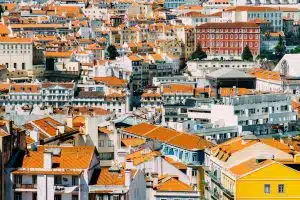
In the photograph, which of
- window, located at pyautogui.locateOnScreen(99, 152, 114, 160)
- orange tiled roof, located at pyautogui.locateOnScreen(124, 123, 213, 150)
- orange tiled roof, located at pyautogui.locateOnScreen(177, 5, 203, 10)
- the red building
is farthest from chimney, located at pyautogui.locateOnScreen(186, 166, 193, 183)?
orange tiled roof, located at pyautogui.locateOnScreen(177, 5, 203, 10)

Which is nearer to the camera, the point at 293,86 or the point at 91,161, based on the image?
the point at 91,161

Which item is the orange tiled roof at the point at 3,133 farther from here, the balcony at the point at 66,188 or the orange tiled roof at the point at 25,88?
the orange tiled roof at the point at 25,88

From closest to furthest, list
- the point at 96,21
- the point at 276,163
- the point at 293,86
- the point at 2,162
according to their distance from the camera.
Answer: the point at 2,162
the point at 276,163
the point at 293,86
the point at 96,21

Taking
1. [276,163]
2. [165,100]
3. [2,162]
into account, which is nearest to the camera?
[2,162]

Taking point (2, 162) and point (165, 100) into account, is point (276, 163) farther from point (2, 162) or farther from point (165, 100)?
point (165, 100)

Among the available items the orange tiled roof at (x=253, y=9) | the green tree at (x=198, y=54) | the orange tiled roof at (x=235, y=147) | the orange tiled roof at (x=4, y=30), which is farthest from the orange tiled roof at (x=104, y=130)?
the orange tiled roof at (x=253, y=9)

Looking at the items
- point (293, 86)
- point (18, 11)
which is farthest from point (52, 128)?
point (18, 11)
